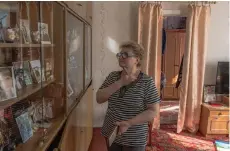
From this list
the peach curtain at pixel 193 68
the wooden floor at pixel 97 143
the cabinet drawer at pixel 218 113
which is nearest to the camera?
the wooden floor at pixel 97 143

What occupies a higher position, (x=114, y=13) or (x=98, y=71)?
(x=114, y=13)

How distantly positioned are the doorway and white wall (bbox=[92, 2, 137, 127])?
1.82 feet

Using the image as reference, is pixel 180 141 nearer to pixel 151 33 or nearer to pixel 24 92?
pixel 151 33

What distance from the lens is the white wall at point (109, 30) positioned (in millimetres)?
3348

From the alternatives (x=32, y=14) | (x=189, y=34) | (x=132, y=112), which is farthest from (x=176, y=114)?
(x=32, y=14)

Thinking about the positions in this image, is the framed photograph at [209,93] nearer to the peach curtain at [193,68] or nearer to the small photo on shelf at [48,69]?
the peach curtain at [193,68]

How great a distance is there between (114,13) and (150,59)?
85 cm

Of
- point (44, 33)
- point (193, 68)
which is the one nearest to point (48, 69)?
point (44, 33)

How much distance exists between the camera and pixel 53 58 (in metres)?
1.56

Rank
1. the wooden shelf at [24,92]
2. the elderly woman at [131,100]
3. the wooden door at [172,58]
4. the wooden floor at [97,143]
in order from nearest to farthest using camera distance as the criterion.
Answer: the wooden shelf at [24,92] → the elderly woman at [131,100] → the wooden floor at [97,143] → the wooden door at [172,58]

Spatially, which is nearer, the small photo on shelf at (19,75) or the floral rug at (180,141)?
the small photo on shelf at (19,75)

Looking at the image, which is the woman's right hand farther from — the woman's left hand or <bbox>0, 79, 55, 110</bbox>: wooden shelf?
<bbox>0, 79, 55, 110</bbox>: wooden shelf

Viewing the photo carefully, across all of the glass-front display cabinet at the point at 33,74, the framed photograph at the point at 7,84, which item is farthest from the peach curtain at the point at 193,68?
the framed photograph at the point at 7,84

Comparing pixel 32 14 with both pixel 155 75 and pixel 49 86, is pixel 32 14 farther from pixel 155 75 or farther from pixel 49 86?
pixel 155 75
